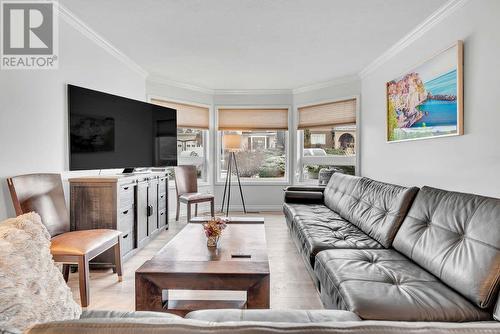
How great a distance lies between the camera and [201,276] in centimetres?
181

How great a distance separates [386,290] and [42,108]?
301cm

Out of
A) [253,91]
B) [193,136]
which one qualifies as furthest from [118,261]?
[253,91]

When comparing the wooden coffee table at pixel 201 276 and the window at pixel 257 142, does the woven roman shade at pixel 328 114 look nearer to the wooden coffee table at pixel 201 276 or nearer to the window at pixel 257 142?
the window at pixel 257 142

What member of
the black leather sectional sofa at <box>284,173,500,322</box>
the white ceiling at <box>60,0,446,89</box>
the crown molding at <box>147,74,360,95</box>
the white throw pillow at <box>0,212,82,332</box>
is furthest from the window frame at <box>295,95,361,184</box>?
the white throw pillow at <box>0,212,82,332</box>

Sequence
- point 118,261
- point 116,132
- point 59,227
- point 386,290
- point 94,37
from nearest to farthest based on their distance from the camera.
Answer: point 386,290 → point 59,227 → point 118,261 → point 94,37 → point 116,132

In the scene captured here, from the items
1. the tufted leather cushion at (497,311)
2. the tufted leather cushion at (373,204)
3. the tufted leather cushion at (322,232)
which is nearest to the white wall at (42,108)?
the tufted leather cushion at (322,232)

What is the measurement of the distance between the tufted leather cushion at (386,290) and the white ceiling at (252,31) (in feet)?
6.96

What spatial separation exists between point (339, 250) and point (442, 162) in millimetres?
1352

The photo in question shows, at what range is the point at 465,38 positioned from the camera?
244 centimetres

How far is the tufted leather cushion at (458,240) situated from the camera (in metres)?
1.45

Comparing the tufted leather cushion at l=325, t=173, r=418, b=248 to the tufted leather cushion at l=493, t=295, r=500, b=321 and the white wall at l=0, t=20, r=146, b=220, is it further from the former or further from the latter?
the white wall at l=0, t=20, r=146, b=220

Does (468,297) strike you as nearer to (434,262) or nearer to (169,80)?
(434,262)

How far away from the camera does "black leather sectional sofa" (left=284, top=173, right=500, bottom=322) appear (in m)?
1.41

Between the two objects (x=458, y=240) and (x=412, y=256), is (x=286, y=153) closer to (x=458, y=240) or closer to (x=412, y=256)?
(x=412, y=256)
